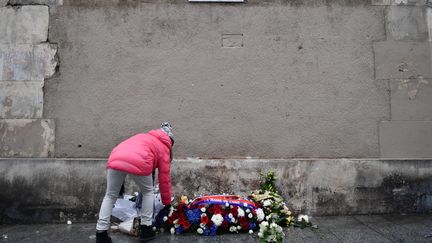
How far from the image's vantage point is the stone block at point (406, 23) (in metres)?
5.21

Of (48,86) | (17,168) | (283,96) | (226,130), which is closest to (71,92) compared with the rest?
(48,86)

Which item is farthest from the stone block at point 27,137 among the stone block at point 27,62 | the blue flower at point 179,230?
the blue flower at point 179,230

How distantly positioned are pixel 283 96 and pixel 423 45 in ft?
7.88

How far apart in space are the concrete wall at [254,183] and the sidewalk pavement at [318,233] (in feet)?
0.78

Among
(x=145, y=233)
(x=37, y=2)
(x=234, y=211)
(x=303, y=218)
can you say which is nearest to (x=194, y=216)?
(x=234, y=211)

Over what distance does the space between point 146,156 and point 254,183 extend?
6.22ft

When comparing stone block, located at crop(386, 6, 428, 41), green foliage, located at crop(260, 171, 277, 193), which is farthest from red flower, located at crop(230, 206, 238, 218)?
stone block, located at crop(386, 6, 428, 41)

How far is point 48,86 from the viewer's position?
504 cm

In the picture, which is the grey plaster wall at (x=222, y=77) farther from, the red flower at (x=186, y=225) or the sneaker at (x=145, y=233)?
the sneaker at (x=145, y=233)

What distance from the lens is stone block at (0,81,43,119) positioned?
196 inches

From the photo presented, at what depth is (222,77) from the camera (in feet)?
16.8

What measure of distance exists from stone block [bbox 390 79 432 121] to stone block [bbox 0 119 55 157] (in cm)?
529

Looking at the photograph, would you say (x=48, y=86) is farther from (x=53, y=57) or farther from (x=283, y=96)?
(x=283, y=96)

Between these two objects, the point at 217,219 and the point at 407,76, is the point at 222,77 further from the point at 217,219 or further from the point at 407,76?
the point at 407,76
